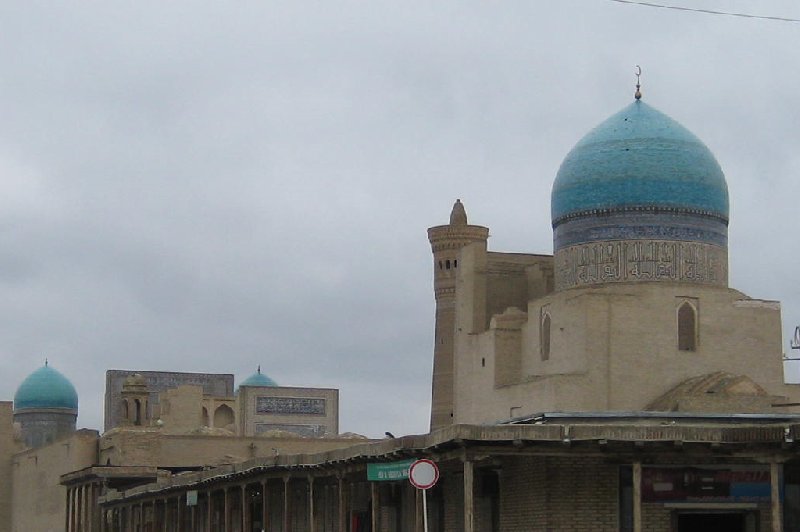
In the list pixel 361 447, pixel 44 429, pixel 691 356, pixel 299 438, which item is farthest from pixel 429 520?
pixel 44 429

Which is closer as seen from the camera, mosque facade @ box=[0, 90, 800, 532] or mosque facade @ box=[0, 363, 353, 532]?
mosque facade @ box=[0, 90, 800, 532]

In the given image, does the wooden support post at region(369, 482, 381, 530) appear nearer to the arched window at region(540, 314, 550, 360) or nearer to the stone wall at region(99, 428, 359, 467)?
the arched window at region(540, 314, 550, 360)

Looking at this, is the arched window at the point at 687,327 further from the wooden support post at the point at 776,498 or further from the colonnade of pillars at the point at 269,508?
the wooden support post at the point at 776,498

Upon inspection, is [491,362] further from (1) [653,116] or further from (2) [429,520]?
(2) [429,520]

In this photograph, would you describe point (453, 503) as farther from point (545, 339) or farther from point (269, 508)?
point (545, 339)

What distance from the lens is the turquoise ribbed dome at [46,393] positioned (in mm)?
64062

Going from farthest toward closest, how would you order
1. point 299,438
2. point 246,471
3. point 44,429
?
point 44,429
point 299,438
point 246,471

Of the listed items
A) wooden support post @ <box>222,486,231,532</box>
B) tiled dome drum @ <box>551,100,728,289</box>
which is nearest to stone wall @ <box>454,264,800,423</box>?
tiled dome drum @ <box>551,100,728,289</box>

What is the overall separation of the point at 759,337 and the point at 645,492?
16.2 m

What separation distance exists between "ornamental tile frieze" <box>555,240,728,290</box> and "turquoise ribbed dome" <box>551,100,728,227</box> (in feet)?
2.66

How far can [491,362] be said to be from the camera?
35812mm

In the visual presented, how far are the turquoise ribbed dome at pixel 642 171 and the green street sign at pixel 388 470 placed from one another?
14.4 m

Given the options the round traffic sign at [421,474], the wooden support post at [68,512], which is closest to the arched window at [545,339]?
the round traffic sign at [421,474]

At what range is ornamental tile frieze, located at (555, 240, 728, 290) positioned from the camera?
33.9 metres
